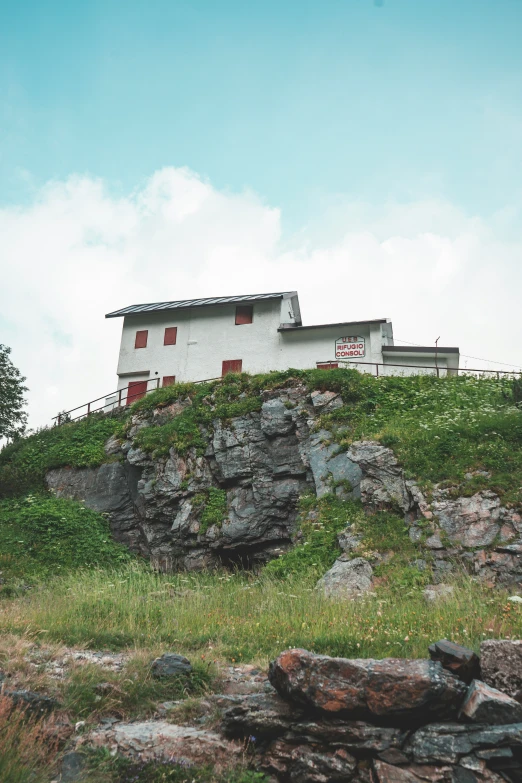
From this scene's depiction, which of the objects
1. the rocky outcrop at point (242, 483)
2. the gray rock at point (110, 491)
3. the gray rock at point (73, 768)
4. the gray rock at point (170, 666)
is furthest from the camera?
the gray rock at point (110, 491)

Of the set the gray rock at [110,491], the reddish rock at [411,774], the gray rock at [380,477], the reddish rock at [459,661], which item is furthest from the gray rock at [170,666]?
the gray rock at [110,491]

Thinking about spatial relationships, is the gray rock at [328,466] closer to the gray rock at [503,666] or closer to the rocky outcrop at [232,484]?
the rocky outcrop at [232,484]

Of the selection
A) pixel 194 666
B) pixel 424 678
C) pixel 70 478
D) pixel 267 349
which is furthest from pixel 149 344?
pixel 424 678

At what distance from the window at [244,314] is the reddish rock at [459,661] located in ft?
94.8

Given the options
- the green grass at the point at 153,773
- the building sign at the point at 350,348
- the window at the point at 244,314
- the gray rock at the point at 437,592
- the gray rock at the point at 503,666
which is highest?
the window at the point at 244,314

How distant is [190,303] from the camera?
36.1 metres

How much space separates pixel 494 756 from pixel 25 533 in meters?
18.8

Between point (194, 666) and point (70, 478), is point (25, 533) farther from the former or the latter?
point (194, 666)

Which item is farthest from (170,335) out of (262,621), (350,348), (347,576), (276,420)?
(262,621)

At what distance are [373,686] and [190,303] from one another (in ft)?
105

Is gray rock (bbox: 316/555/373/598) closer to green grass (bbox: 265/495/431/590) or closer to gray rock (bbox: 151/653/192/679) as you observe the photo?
green grass (bbox: 265/495/431/590)

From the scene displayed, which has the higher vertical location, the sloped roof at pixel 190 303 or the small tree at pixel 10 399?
the sloped roof at pixel 190 303

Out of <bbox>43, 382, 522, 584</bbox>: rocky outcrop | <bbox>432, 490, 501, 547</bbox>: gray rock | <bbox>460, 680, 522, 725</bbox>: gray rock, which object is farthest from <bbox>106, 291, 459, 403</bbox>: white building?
<bbox>460, 680, 522, 725</bbox>: gray rock

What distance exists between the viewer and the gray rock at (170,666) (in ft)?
23.6
